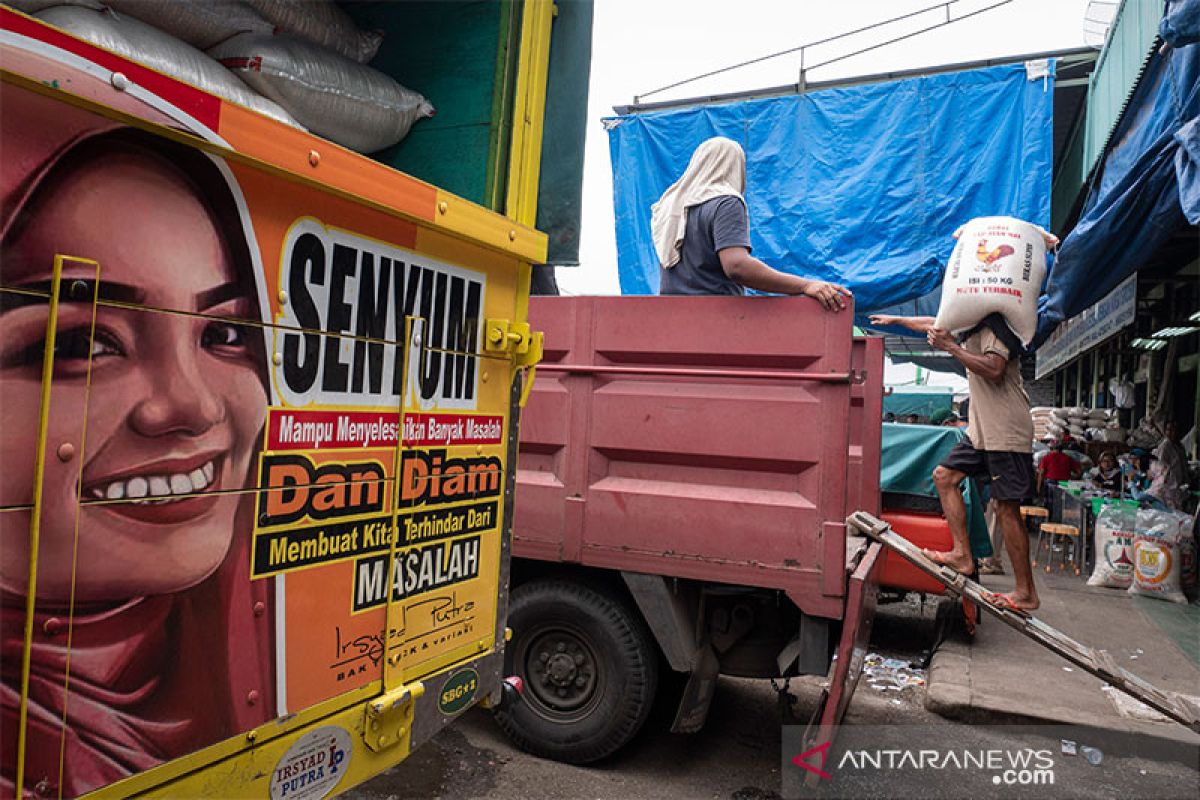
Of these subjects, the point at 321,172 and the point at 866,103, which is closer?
the point at 321,172

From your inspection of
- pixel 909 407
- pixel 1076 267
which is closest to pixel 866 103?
pixel 1076 267

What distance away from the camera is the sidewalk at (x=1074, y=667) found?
4.46 metres

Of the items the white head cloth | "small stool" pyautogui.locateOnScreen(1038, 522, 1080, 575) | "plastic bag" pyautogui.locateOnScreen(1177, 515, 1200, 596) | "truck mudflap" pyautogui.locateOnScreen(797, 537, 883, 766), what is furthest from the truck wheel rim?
"small stool" pyautogui.locateOnScreen(1038, 522, 1080, 575)

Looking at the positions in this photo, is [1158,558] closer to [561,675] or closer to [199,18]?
[561,675]

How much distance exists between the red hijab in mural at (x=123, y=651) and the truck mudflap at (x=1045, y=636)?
2.66 metres

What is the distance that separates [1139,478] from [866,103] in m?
5.52

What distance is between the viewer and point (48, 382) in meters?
1.24

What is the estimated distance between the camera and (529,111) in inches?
96.8

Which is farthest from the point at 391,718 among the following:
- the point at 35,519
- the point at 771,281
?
the point at 771,281

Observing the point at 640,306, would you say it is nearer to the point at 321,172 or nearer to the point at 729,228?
the point at 729,228

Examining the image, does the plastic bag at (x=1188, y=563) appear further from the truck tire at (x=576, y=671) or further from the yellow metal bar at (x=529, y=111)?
the yellow metal bar at (x=529, y=111)

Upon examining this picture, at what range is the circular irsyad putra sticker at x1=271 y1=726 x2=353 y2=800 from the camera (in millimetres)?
1737

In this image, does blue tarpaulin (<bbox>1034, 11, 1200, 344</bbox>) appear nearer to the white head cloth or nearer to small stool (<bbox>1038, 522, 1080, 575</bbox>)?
the white head cloth

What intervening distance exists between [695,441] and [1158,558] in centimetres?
629
